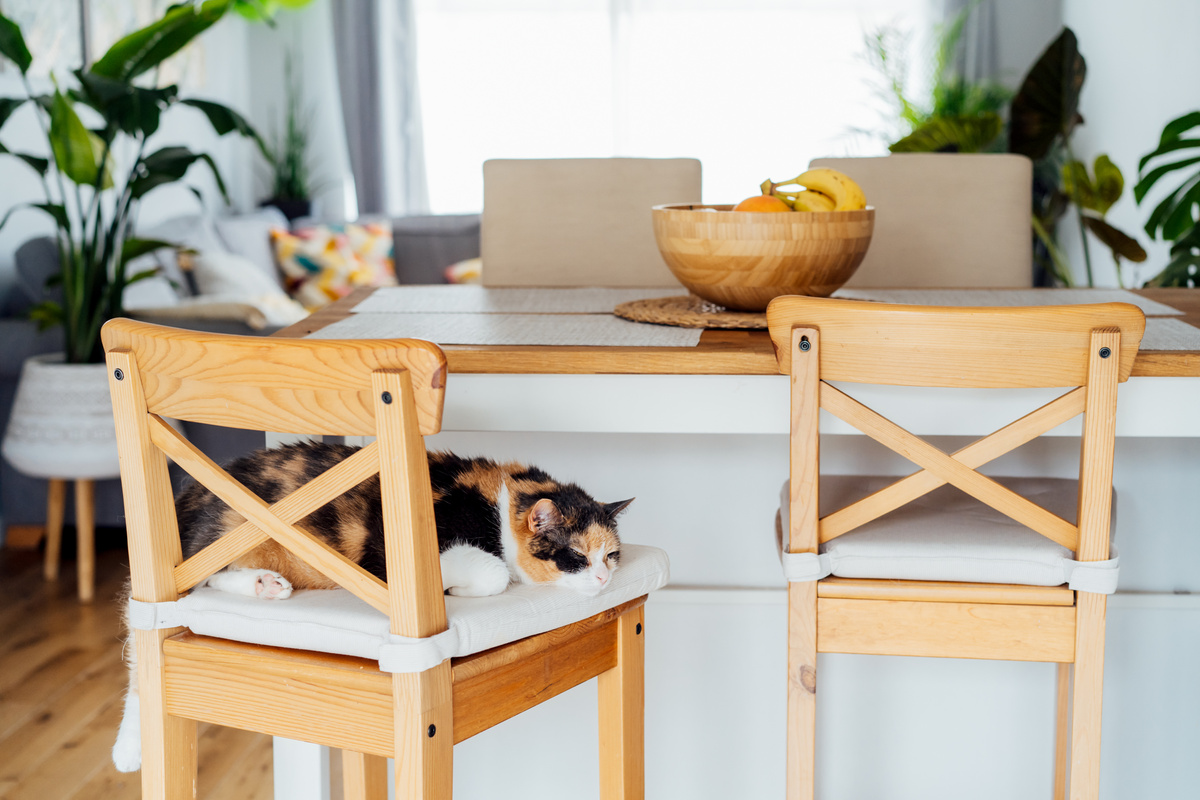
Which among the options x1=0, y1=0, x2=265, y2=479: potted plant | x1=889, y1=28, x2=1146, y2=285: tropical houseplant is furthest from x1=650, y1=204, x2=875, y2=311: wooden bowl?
x1=889, y1=28, x2=1146, y2=285: tropical houseplant

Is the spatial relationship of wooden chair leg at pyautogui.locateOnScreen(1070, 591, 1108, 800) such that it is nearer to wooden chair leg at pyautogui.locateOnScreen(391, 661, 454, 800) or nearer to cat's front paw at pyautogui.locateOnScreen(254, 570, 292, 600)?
wooden chair leg at pyautogui.locateOnScreen(391, 661, 454, 800)

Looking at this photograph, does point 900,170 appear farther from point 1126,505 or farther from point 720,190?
point 720,190

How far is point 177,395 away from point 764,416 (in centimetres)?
61

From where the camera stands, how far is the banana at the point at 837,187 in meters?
1.42

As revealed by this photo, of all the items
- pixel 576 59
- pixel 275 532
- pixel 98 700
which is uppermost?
pixel 576 59

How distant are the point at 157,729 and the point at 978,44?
4.77 meters

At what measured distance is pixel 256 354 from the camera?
83 cm

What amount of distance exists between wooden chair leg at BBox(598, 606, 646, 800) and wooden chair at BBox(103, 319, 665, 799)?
68mm

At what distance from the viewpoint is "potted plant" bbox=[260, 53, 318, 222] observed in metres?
4.91

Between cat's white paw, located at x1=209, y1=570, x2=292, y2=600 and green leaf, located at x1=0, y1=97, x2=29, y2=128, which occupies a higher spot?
green leaf, located at x1=0, y1=97, x2=29, y2=128

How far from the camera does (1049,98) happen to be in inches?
127

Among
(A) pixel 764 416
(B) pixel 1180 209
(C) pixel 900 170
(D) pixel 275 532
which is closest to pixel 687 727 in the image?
(A) pixel 764 416

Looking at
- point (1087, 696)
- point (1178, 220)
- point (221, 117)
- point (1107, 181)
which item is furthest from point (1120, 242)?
point (221, 117)

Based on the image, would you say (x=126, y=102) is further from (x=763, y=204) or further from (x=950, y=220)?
(x=950, y=220)
